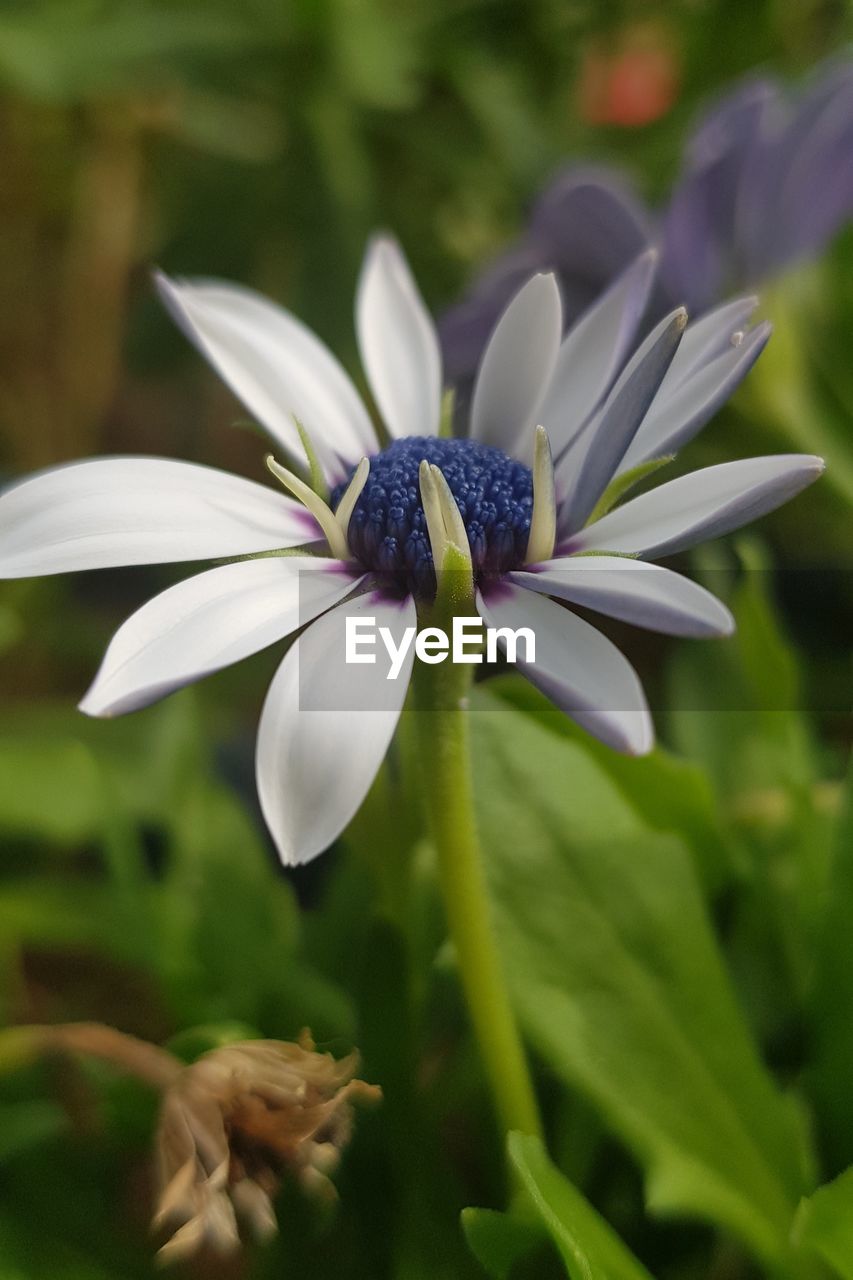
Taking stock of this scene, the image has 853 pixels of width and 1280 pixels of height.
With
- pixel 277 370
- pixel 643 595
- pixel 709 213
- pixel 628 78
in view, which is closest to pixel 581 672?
pixel 643 595

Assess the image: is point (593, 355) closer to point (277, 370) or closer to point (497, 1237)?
point (277, 370)

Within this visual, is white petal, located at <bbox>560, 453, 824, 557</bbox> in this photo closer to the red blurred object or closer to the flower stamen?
the flower stamen

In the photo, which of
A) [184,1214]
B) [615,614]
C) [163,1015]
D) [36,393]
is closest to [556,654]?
[615,614]

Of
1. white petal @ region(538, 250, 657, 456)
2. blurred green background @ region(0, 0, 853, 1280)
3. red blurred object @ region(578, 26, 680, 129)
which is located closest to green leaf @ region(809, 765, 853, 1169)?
blurred green background @ region(0, 0, 853, 1280)

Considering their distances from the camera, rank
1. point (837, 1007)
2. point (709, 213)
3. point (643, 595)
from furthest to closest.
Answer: point (709, 213) < point (837, 1007) < point (643, 595)

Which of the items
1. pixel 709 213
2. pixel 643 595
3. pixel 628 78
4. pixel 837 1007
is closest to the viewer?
pixel 643 595

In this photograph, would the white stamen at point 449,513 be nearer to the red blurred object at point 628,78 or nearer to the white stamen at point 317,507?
the white stamen at point 317,507

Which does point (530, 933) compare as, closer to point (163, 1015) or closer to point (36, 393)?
point (163, 1015)
